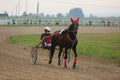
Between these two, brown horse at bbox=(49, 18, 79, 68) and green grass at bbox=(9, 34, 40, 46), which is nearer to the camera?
brown horse at bbox=(49, 18, 79, 68)

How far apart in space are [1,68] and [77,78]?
3.56 meters

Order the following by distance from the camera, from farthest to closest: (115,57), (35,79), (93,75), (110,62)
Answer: (115,57) < (110,62) < (93,75) < (35,79)

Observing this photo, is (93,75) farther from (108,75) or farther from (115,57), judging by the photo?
(115,57)

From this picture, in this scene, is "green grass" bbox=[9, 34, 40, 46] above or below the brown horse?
below

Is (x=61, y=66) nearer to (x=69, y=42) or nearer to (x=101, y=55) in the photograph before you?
(x=69, y=42)

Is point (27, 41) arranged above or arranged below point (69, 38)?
below

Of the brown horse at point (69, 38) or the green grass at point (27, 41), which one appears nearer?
the brown horse at point (69, 38)

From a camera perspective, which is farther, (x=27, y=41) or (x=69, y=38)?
(x=27, y=41)

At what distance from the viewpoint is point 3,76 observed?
43.0ft

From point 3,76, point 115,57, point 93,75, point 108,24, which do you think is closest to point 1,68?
point 3,76

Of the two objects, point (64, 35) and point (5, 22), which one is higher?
point (64, 35)

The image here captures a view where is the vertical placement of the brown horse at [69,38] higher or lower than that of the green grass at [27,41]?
higher

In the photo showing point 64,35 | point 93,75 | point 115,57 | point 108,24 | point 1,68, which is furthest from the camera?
point 108,24

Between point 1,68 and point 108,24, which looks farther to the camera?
point 108,24
